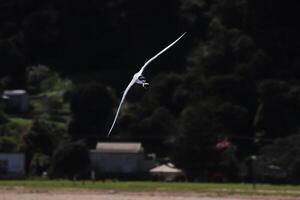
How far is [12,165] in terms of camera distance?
84.5 m

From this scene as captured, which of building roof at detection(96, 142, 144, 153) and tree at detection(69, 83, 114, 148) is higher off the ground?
tree at detection(69, 83, 114, 148)

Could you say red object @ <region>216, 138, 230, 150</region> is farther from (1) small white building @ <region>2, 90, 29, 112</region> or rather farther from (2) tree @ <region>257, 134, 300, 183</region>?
(1) small white building @ <region>2, 90, 29, 112</region>

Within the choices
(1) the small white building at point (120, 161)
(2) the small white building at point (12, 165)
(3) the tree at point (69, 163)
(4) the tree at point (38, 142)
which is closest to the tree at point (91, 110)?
(4) the tree at point (38, 142)

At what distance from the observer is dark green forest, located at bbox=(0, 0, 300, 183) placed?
85062mm

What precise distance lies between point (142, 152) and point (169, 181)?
9734 millimetres

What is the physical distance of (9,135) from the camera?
311 feet

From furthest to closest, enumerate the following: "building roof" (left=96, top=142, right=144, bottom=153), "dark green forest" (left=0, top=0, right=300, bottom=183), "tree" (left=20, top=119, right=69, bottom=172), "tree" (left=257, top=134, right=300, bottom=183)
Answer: "building roof" (left=96, top=142, right=144, bottom=153) < "tree" (left=20, top=119, right=69, bottom=172) < "dark green forest" (left=0, top=0, right=300, bottom=183) < "tree" (left=257, top=134, right=300, bottom=183)

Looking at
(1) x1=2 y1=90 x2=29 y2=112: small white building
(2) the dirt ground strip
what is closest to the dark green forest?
(1) x1=2 y1=90 x2=29 y2=112: small white building

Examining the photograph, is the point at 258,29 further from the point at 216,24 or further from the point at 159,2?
the point at 159,2

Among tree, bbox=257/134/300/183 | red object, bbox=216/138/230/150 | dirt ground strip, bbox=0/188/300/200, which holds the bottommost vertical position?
dirt ground strip, bbox=0/188/300/200

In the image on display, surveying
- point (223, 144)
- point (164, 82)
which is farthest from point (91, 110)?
point (223, 144)

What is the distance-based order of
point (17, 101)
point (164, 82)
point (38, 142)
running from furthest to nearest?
→ point (164, 82)
point (17, 101)
point (38, 142)

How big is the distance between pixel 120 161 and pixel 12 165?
9100mm

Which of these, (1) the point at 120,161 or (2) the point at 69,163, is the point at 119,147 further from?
(2) the point at 69,163
